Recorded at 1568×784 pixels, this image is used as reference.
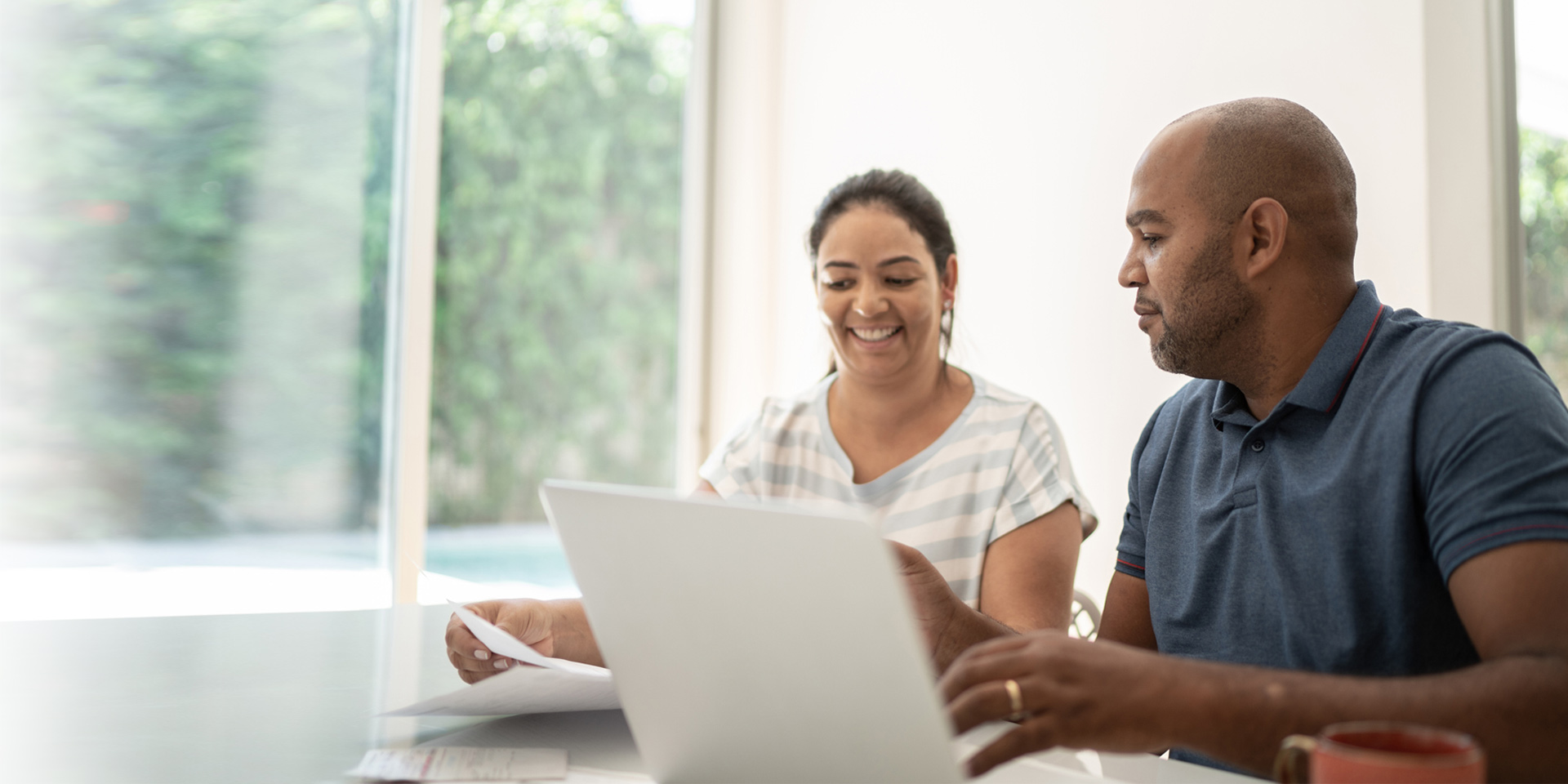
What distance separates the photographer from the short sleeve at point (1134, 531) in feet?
4.13

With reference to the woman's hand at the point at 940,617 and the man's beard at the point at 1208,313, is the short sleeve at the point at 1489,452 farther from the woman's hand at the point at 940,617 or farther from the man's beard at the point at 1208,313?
the woman's hand at the point at 940,617

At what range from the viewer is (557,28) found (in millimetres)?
3465

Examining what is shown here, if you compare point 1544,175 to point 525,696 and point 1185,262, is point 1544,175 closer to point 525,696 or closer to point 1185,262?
point 1185,262

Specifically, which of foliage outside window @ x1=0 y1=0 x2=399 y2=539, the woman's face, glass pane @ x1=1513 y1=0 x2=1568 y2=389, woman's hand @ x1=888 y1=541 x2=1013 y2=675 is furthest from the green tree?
foliage outside window @ x1=0 y1=0 x2=399 y2=539

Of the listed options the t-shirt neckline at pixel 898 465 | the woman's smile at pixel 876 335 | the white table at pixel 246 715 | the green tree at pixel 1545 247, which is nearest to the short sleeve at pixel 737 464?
the t-shirt neckline at pixel 898 465

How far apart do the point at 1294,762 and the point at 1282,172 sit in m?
0.66

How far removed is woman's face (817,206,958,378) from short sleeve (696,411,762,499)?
0.19 meters

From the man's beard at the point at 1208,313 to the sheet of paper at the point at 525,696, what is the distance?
Answer: 0.65 metres

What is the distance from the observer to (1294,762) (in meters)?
0.59

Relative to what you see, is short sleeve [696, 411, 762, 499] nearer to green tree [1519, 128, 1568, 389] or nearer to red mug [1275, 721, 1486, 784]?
red mug [1275, 721, 1486, 784]

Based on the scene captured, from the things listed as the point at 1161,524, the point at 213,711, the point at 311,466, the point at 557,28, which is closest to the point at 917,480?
the point at 1161,524

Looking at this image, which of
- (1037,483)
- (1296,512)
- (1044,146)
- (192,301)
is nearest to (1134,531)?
(1296,512)

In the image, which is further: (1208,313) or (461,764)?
(1208,313)

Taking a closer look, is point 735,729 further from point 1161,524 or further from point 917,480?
point 917,480
